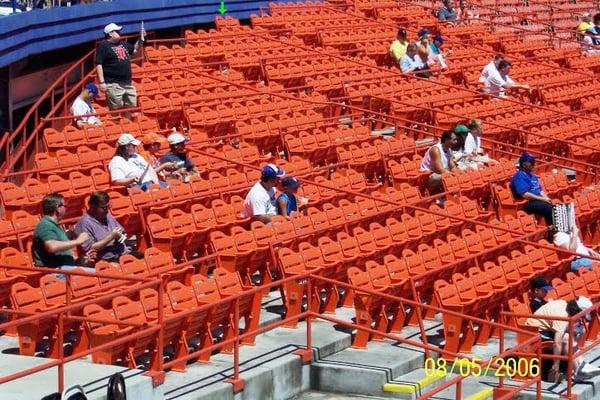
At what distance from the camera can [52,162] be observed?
1565 cm

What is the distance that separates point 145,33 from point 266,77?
1.92 meters

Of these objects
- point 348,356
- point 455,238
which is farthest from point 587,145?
point 348,356

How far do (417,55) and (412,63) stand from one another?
0.30 meters

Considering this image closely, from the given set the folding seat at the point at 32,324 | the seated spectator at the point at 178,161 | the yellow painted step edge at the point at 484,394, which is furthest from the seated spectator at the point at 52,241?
the seated spectator at the point at 178,161

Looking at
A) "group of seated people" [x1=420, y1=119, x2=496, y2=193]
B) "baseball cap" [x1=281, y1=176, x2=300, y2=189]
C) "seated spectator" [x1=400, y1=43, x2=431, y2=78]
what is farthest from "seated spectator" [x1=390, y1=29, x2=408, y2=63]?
"baseball cap" [x1=281, y1=176, x2=300, y2=189]

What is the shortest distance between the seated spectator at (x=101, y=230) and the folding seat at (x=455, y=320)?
9.13 ft

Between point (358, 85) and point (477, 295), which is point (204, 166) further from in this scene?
point (358, 85)

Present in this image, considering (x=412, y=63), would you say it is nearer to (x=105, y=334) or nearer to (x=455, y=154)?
(x=455, y=154)

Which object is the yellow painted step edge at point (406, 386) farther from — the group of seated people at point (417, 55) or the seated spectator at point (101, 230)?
the group of seated people at point (417, 55)

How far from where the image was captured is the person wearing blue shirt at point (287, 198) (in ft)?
49.4

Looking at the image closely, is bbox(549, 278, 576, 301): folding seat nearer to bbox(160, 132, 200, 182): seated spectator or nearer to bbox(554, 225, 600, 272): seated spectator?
bbox(554, 225, 600, 272): seated spectator

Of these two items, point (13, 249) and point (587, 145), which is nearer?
point (13, 249)

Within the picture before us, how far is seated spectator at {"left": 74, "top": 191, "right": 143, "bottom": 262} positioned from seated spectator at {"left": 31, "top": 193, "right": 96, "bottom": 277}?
0.43 metres

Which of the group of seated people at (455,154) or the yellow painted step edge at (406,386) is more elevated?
the group of seated people at (455,154)
